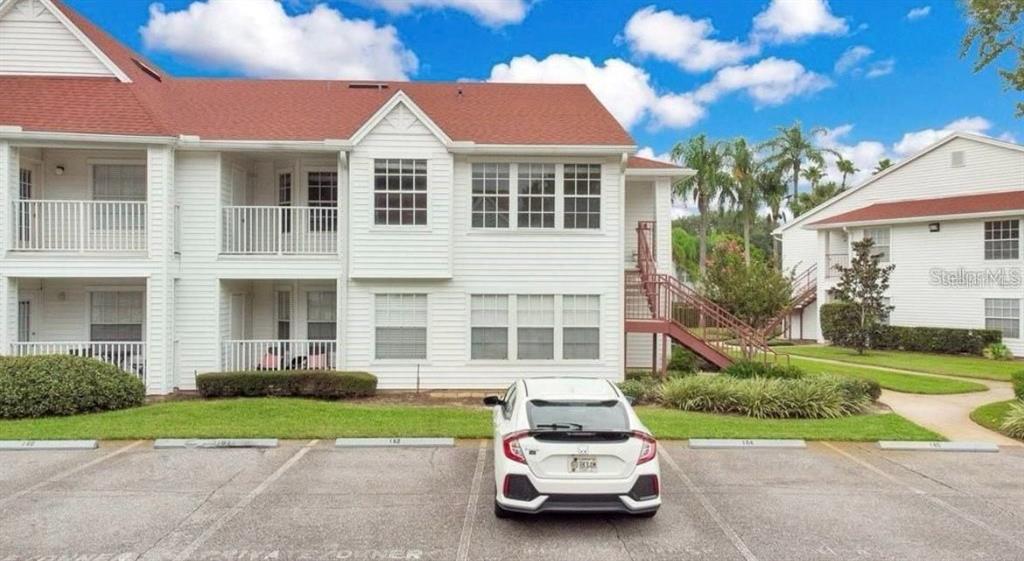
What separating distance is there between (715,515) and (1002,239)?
25.5 meters

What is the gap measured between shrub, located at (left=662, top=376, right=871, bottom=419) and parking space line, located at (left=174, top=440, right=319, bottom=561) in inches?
320

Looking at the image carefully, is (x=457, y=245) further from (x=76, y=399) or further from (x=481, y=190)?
(x=76, y=399)

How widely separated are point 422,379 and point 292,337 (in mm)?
4144

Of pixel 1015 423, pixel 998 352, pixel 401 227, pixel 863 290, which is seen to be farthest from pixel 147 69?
pixel 998 352

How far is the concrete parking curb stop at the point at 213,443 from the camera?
408 inches

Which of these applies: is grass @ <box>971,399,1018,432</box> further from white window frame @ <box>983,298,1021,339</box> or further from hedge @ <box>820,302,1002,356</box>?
white window frame @ <box>983,298,1021,339</box>

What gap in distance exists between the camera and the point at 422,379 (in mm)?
16109

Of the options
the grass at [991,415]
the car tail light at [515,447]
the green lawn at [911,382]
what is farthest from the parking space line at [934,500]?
the green lawn at [911,382]

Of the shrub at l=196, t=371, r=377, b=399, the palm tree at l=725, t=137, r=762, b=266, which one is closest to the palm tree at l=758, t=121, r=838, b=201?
the palm tree at l=725, t=137, r=762, b=266

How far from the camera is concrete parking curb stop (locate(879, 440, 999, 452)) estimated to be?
35.2ft

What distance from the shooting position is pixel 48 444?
33.6ft

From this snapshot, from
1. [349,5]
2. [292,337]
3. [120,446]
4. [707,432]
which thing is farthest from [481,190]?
[349,5]

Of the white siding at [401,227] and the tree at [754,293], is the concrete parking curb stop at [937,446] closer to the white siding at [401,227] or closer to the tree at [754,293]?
the white siding at [401,227]

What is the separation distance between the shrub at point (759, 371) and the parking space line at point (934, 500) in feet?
15.8
